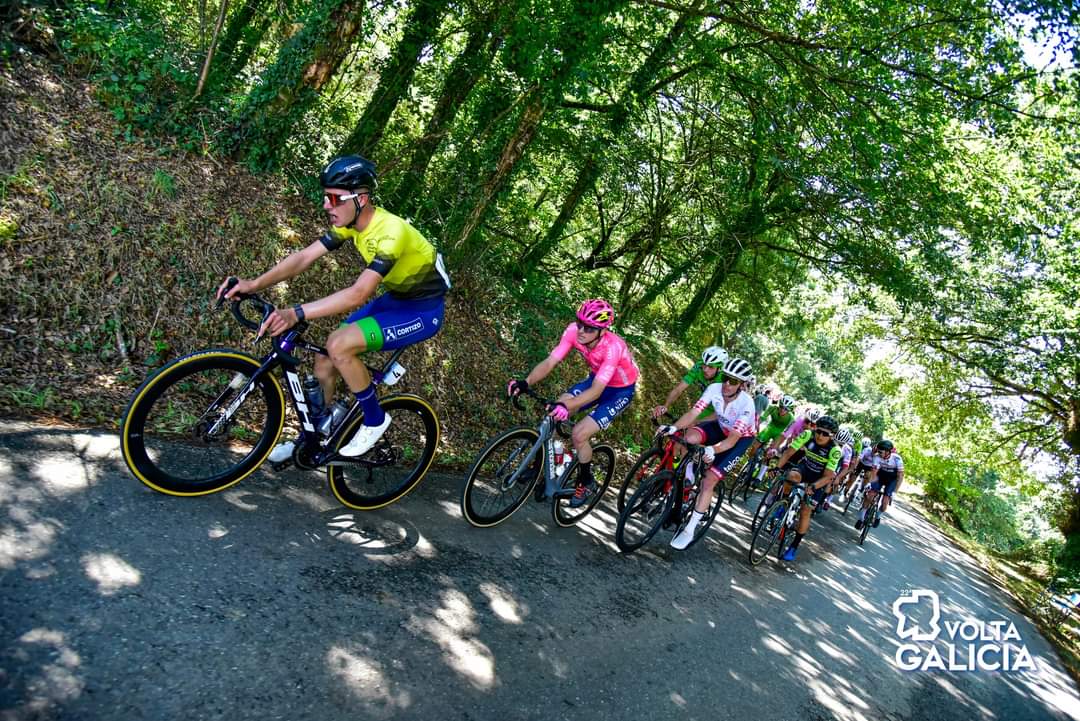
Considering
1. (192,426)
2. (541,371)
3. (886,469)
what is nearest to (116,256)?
(192,426)

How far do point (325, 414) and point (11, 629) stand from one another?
2268mm

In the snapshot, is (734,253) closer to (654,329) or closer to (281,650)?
(654,329)

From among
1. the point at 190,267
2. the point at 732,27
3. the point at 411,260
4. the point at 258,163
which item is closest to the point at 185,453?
the point at 411,260

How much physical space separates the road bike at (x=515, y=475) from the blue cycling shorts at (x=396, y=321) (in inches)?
46.6

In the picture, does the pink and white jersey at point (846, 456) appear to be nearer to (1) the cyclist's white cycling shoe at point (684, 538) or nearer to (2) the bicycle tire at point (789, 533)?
(2) the bicycle tire at point (789, 533)

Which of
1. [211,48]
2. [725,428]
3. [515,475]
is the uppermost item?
[211,48]

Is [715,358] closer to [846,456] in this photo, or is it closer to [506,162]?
[506,162]

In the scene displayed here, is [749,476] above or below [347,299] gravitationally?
below

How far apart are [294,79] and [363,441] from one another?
17.6 feet

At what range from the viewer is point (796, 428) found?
11336mm

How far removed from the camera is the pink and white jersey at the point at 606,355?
615 cm

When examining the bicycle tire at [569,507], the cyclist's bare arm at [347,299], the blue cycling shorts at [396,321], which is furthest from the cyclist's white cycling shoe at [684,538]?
the cyclist's bare arm at [347,299]

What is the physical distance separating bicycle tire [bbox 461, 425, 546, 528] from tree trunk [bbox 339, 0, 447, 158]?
5413 millimetres

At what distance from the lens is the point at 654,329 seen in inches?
734
